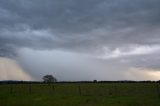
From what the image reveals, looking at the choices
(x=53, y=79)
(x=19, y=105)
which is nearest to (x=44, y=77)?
(x=53, y=79)

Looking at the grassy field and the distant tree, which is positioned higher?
the distant tree

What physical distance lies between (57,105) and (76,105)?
205 cm

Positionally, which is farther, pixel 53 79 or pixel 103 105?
pixel 53 79

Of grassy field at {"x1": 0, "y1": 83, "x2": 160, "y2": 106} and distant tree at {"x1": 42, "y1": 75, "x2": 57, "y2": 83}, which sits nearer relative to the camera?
grassy field at {"x1": 0, "y1": 83, "x2": 160, "y2": 106}

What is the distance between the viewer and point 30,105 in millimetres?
26594

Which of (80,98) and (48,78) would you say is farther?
(48,78)

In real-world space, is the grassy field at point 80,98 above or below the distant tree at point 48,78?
below

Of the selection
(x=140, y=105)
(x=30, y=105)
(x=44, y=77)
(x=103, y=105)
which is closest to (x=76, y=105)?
(x=103, y=105)

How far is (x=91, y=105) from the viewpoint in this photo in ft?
84.8

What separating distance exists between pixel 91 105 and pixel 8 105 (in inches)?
352

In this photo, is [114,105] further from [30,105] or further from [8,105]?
[8,105]

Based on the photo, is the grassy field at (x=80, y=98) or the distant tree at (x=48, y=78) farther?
the distant tree at (x=48, y=78)

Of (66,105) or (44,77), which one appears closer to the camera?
(66,105)

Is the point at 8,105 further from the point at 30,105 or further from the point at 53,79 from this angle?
the point at 53,79
